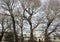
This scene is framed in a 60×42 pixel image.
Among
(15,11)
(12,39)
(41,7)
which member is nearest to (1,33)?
(12,39)

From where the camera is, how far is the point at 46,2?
13906 millimetres

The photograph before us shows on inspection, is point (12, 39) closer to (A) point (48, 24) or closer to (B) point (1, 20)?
(B) point (1, 20)

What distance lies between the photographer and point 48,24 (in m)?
13.9

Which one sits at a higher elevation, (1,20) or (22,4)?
(22,4)

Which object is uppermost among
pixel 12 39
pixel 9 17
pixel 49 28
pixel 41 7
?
pixel 41 7

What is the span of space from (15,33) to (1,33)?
1539mm

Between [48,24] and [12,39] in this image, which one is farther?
[12,39]

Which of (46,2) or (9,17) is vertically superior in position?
(46,2)

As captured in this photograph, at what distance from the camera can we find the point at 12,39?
14.8 meters

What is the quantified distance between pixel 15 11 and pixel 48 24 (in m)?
3.19

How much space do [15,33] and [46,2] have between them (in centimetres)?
396

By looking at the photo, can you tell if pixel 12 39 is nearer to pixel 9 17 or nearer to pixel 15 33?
pixel 15 33

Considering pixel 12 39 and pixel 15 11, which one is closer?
pixel 15 11

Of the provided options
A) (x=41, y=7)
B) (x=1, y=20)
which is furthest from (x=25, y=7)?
(x=1, y=20)
